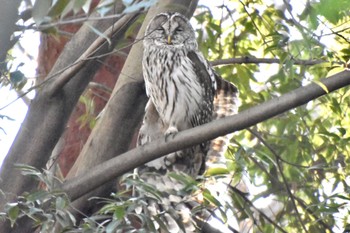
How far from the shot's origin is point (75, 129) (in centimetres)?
673

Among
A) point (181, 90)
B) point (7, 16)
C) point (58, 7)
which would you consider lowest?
point (7, 16)

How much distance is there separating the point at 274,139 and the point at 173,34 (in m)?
1.48

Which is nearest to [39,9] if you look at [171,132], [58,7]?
[58,7]

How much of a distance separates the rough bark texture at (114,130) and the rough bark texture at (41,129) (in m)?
0.21

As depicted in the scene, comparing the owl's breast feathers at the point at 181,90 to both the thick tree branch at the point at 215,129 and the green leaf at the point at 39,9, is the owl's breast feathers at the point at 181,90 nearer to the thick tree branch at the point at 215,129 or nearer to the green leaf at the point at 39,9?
the thick tree branch at the point at 215,129

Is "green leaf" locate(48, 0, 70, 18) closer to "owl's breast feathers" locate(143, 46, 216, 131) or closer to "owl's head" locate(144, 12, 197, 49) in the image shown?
"owl's breast feathers" locate(143, 46, 216, 131)

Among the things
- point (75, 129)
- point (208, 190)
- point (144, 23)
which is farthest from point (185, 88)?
point (75, 129)

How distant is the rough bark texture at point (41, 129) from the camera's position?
14.5 ft

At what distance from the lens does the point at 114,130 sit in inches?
187

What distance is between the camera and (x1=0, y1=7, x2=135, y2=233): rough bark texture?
4.42m

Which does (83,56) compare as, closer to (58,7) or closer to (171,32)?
(171,32)

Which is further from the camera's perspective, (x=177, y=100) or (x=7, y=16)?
(x=177, y=100)

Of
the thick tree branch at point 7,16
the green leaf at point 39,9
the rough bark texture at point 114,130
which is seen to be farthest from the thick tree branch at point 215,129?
the thick tree branch at point 7,16

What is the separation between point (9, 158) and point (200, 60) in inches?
52.6
